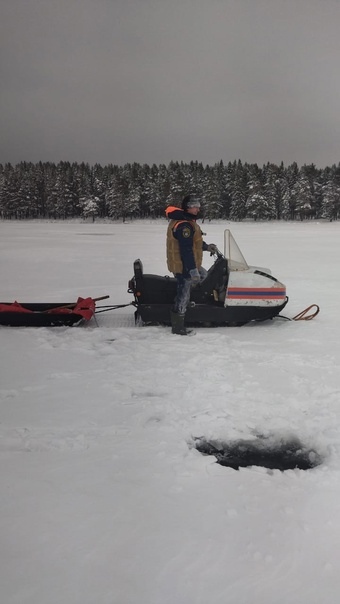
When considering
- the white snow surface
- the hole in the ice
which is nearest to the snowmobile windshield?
the white snow surface

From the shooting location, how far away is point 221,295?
580 cm

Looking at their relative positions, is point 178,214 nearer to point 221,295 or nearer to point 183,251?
point 183,251

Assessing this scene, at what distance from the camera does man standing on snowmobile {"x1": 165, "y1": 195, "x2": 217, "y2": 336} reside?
207 inches

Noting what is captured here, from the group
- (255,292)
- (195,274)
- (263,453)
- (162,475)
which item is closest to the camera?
(162,475)

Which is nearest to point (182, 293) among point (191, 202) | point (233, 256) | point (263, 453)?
point (233, 256)

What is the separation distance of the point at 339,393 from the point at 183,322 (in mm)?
2332

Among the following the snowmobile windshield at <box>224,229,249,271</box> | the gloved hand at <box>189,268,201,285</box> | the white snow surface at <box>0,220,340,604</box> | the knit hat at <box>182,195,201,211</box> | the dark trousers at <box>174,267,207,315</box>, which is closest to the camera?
the white snow surface at <box>0,220,340,604</box>

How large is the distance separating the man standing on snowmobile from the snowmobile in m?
0.26

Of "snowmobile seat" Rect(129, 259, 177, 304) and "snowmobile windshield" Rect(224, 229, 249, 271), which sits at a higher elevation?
"snowmobile windshield" Rect(224, 229, 249, 271)

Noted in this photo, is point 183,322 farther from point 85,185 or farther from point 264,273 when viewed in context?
point 85,185

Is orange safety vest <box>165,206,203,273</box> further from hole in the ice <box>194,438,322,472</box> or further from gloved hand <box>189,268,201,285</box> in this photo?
hole in the ice <box>194,438,322,472</box>

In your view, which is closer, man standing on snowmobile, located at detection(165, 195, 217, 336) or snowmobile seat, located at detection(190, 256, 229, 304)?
man standing on snowmobile, located at detection(165, 195, 217, 336)

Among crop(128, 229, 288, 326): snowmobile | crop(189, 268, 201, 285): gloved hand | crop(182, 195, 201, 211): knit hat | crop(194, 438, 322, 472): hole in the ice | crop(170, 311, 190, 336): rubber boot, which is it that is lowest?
crop(194, 438, 322, 472): hole in the ice

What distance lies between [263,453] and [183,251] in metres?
2.97
